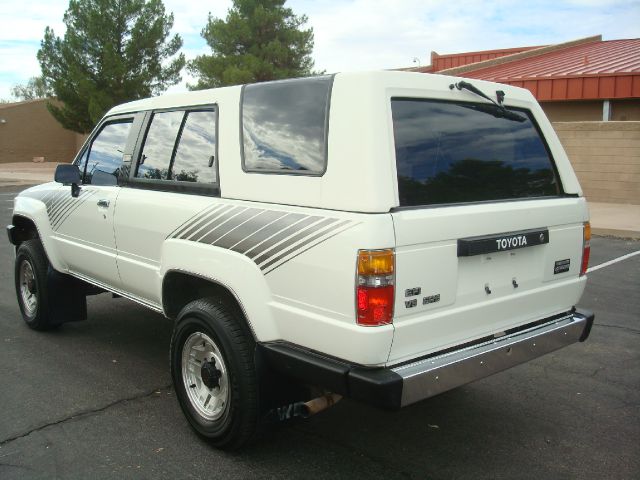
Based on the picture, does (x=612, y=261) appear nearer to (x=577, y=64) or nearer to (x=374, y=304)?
(x=374, y=304)

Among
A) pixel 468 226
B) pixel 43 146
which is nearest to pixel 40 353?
pixel 468 226

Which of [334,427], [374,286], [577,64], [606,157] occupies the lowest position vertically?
[334,427]

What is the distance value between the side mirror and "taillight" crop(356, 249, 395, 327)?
3.00 m

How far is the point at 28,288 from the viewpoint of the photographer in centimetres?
599

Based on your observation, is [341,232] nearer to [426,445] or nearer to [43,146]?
[426,445]

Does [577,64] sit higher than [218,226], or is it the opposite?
[577,64]

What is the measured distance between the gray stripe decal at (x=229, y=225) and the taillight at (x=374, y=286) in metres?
0.81

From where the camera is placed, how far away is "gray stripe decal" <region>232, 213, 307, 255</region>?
3.21 metres

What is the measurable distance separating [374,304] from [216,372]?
1212mm

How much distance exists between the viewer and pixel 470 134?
3514 millimetres

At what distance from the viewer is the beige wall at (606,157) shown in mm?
14828

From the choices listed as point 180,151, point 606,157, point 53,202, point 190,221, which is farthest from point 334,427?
point 606,157

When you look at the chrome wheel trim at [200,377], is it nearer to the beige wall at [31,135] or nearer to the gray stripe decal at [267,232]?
the gray stripe decal at [267,232]

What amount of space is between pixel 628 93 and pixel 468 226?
15.3 meters
